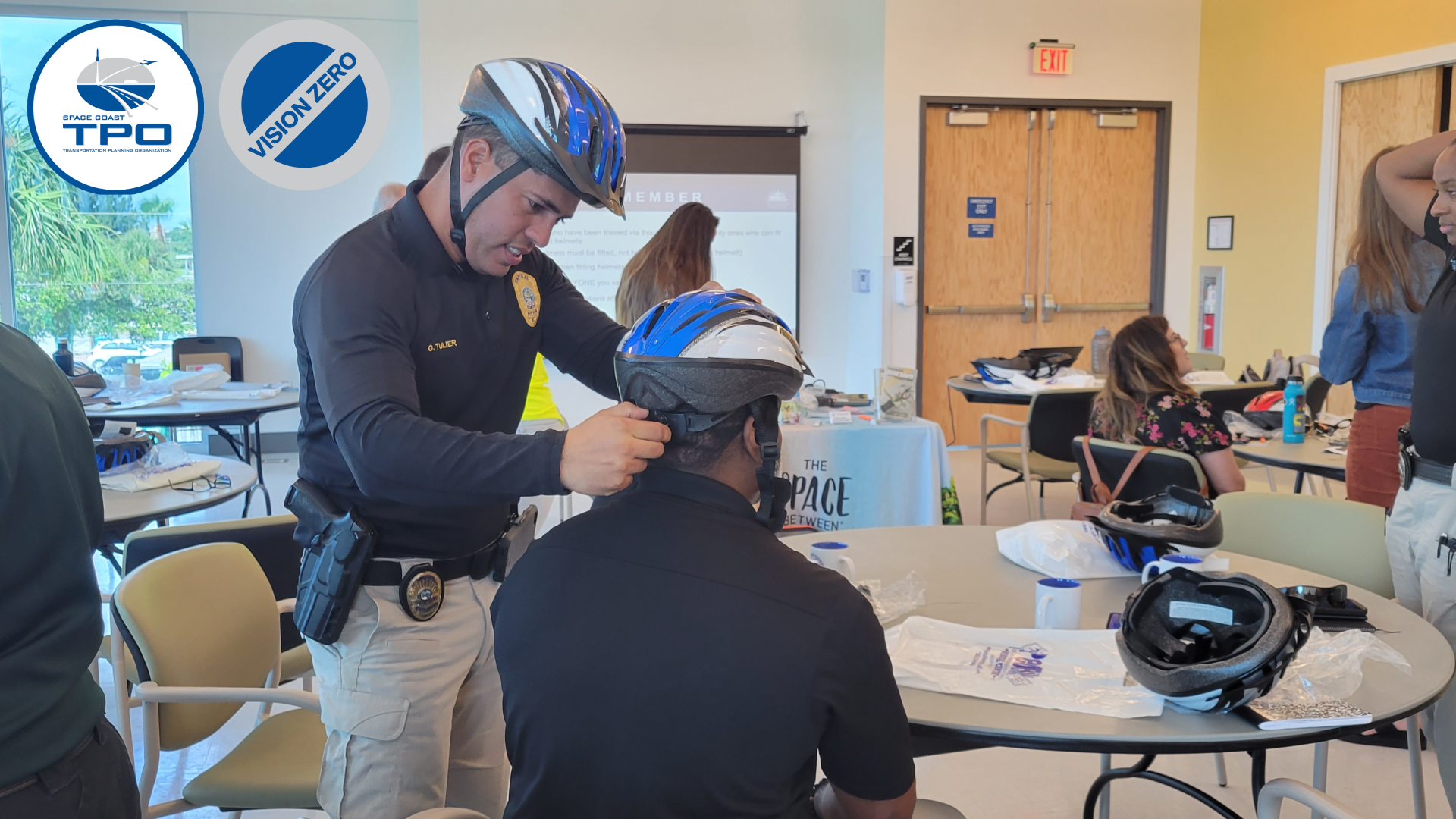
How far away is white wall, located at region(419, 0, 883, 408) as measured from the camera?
6965mm

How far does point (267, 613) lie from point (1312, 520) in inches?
96.7

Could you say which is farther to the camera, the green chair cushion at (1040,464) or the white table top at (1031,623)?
the green chair cushion at (1040,464)

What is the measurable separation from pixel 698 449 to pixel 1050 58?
6995 mm

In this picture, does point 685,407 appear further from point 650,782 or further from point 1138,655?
point 1138,655

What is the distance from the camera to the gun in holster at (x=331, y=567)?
1432 millimetres

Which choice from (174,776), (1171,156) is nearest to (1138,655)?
(174,776)

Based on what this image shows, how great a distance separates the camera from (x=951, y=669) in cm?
157

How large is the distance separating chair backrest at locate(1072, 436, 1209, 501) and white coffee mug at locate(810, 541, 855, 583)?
1.54 metres

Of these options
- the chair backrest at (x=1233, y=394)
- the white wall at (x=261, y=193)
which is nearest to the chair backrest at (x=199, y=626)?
the chair backrest at (x=1233, y=394)

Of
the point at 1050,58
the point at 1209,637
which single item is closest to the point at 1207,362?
the point at 1050,58

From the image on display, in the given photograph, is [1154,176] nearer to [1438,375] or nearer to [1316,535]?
[1316,535]

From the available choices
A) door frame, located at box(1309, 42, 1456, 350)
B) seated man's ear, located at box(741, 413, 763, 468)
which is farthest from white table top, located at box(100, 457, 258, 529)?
door frame, located at box(1309, 42, 1456, 350)

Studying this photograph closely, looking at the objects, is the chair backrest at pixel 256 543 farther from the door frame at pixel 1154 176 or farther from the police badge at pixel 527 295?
the door frame at pixel 1154 176

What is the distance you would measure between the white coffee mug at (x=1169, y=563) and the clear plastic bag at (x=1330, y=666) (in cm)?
27
